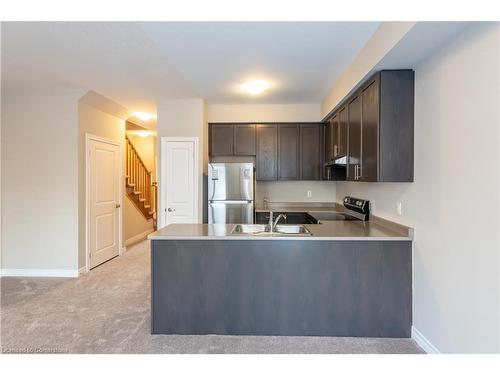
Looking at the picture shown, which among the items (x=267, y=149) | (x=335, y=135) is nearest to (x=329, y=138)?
(x=335, y=135)

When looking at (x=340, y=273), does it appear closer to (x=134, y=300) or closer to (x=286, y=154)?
(x=134, y=300)

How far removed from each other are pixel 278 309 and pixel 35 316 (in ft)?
7.86

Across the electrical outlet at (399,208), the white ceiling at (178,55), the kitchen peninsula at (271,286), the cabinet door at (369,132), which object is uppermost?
the white ceiling at (178,55)

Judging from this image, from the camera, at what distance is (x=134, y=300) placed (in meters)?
3.35

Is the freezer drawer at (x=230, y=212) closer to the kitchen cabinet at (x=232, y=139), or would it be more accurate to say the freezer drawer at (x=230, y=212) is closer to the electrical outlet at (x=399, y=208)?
the kitchen cabinet at (x=232, y=139)

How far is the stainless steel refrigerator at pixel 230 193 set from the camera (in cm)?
438

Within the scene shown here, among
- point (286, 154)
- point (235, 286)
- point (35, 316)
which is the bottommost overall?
point (35, 316)

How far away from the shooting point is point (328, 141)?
4566 millimetres

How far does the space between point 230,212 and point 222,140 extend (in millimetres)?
1253

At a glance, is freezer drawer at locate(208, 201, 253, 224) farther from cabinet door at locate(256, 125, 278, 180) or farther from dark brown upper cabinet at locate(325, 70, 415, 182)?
dark brown upper cabinet at locate(325, 70, 415, 182)

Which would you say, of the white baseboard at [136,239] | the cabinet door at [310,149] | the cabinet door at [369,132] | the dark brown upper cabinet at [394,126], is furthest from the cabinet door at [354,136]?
the white baseboard at [136,239]

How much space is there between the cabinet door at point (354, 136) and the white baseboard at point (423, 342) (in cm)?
148

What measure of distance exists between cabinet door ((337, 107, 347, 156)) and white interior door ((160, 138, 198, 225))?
2.11 meters
